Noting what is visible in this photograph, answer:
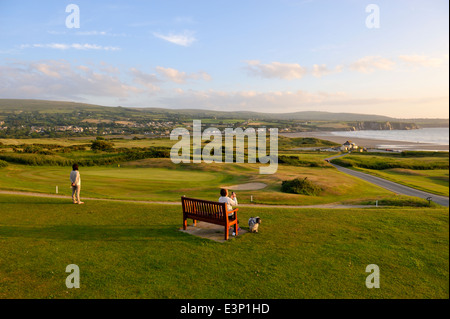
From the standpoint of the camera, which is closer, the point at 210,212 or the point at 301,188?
the point at 210,212

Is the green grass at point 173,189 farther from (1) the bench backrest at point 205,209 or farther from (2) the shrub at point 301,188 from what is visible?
(1) the bench backrest at point 205,209

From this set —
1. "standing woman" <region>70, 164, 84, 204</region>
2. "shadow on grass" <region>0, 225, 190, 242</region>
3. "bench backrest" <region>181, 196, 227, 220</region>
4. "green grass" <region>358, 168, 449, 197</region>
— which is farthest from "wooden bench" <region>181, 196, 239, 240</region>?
"green grass" <region>358, 168, 449, 197</region>

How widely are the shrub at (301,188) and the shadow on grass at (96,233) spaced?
55.0ft

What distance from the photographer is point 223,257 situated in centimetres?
802

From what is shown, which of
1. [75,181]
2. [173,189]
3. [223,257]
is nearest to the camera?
[223,257]

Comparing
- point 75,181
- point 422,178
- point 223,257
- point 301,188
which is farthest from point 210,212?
point 422,178

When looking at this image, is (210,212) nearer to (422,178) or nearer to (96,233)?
(96,233)

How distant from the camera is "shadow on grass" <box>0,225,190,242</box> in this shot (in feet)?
31.4

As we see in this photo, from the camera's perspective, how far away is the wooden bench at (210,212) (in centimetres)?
972

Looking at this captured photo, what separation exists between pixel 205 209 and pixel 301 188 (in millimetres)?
17228

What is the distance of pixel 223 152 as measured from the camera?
70.9 m
